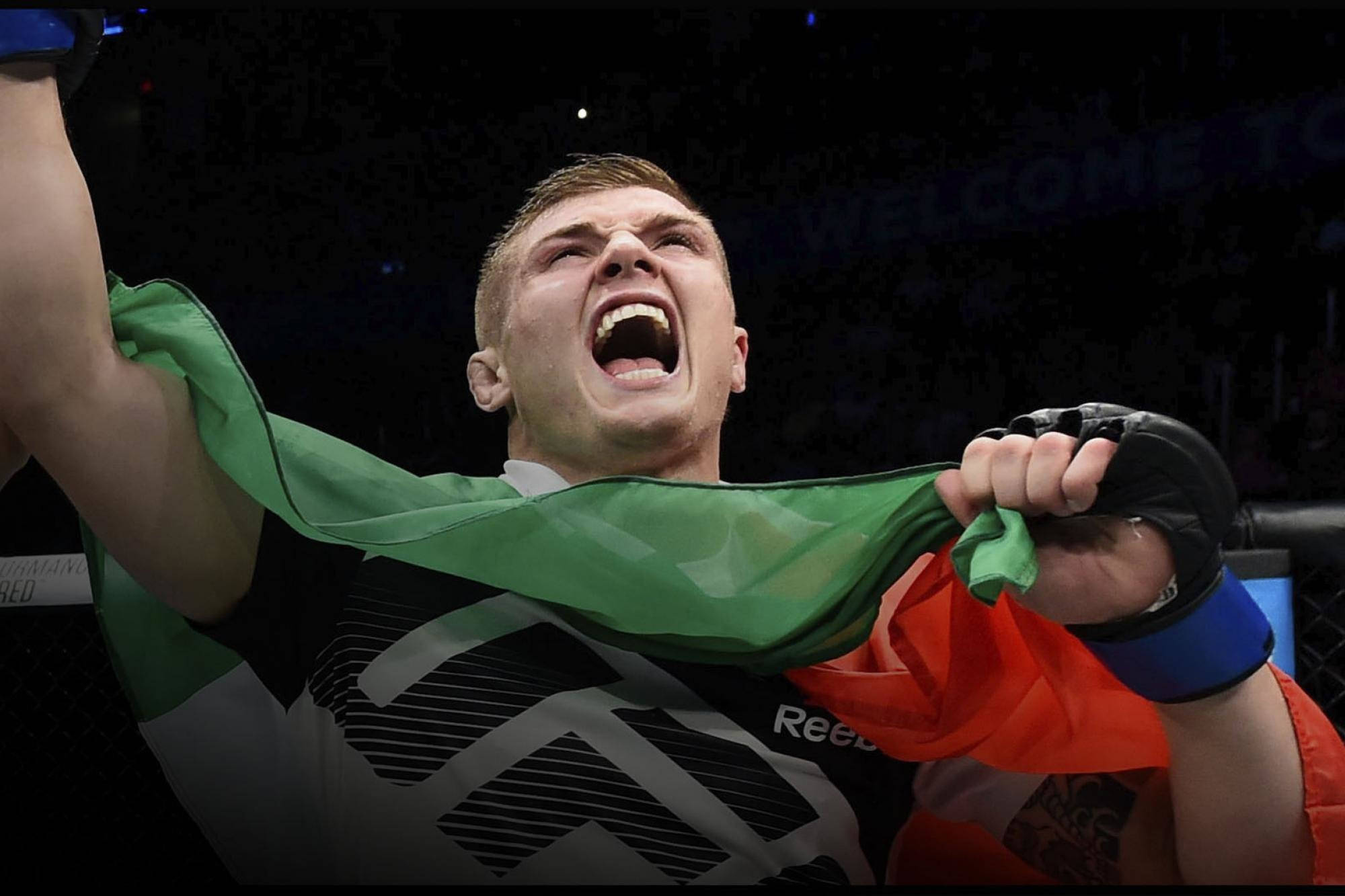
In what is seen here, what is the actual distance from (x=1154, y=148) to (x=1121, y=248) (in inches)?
16.2

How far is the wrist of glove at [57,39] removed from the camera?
0.82 meters

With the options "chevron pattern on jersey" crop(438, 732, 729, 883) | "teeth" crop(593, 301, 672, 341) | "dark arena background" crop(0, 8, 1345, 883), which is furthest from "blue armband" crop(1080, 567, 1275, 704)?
"dark arena background" crop(0, 8, 1345, 883)

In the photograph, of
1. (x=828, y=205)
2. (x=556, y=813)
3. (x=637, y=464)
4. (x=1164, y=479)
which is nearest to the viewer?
(x=1164, y=479)

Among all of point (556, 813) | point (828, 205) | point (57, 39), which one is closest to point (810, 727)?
point (556, 813)

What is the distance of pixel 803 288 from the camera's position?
362cm

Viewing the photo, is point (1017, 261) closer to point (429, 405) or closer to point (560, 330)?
point (429, 405)

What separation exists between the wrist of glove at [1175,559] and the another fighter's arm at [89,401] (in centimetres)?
65

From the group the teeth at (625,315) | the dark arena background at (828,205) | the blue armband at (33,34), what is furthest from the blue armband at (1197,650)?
the dark arena background at (828,205)

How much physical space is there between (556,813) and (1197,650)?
0.53 metres

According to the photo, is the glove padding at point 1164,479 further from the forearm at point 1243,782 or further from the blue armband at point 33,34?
the blue armband at point 33,34

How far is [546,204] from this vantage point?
4.54ft

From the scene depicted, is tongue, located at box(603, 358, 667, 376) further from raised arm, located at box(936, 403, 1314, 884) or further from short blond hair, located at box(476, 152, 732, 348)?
raised arm, located at box(936, 403, 1314, 884)

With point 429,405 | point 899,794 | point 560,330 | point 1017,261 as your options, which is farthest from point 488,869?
point 1017,261

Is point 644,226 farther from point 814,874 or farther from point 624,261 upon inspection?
point 814,874
